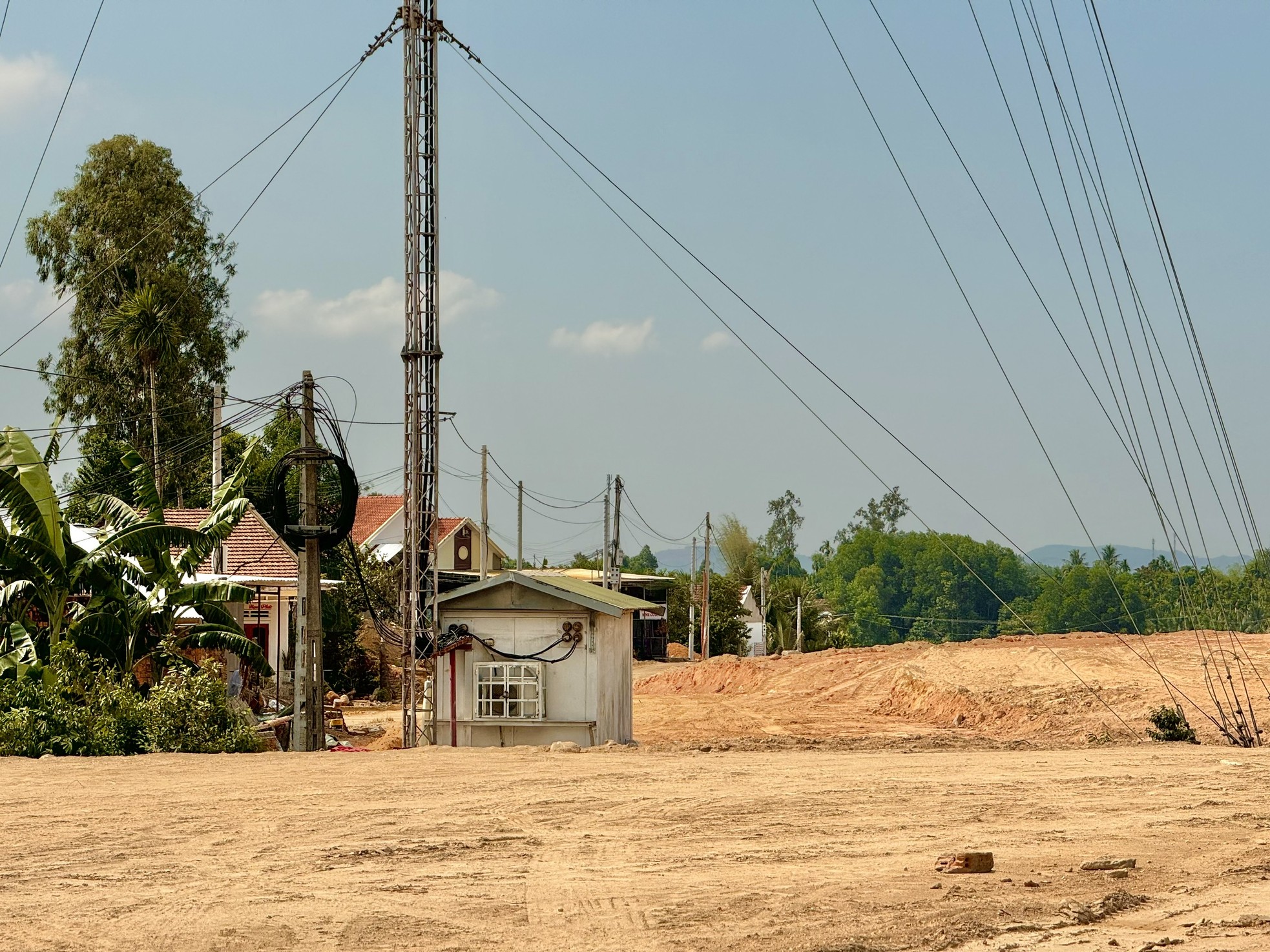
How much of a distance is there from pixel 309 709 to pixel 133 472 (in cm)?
538

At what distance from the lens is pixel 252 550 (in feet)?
108

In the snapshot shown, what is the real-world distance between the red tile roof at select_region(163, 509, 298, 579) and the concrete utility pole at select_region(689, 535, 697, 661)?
28235 mm

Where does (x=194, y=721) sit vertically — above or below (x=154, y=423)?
below

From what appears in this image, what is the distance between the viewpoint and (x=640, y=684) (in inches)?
1801

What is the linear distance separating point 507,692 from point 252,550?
15654 mm

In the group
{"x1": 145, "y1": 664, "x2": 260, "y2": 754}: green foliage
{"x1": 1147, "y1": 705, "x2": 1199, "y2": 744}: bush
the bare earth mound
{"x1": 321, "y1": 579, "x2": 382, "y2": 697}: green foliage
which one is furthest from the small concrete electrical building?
{"x1": 321, "y1": 579, "x2": 382, "y2": 697}: green foliage

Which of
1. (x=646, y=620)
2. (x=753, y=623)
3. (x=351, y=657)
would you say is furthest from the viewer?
(x=753, y=623)

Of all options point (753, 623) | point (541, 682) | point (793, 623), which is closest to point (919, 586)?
point (753, 623)

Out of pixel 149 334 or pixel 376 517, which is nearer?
pixel 149 334

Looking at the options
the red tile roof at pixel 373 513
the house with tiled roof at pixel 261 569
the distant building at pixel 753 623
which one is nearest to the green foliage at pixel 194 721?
Result: the house with tiled roof at pixel 261 569

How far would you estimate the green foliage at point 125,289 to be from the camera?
4059cm

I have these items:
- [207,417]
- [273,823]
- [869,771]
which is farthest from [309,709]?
[207,417]

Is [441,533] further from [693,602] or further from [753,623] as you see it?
[753,623]

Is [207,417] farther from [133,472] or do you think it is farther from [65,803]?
[65,803]
